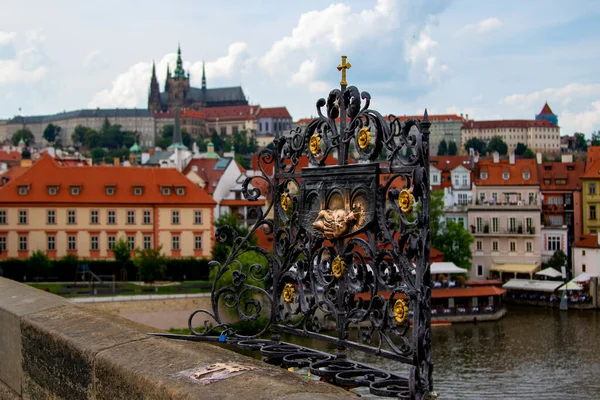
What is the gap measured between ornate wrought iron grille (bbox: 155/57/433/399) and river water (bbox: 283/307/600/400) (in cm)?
1752

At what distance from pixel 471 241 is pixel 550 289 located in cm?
532

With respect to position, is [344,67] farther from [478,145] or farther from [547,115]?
[547,115]

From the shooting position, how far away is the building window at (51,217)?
43656 mm

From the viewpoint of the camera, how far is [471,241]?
1913 inches

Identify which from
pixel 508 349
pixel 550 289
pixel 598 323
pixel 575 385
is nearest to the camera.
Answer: pixel 575 385

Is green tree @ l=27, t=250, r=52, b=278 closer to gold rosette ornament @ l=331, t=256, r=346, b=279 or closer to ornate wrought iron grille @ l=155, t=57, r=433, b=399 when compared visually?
ornate wrought iron grille @ l=155, t=57, r=433, b=399

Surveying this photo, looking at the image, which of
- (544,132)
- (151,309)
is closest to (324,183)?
(151,309)

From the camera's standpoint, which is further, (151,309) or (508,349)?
(151,309)

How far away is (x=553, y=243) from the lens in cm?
5125

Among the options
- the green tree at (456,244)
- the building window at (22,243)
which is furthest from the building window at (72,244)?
the green tree at (456,244)

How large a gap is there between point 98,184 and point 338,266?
3979 centimetres

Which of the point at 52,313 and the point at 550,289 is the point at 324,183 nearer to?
the point at 52,313

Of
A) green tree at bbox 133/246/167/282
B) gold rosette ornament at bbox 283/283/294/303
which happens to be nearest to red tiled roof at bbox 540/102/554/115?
green tree at bbox 133/246/167/282

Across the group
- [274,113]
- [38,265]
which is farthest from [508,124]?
[38,265]
